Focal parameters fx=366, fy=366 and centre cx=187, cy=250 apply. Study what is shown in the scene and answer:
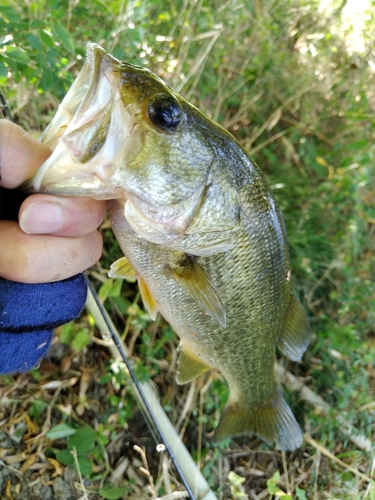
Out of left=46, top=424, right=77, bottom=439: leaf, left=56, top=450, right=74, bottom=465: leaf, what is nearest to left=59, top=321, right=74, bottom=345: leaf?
left=46, top=424, right=77, bottom=439: leaf

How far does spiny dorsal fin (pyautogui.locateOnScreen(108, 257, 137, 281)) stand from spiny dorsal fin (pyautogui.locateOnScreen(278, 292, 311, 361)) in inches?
28.8

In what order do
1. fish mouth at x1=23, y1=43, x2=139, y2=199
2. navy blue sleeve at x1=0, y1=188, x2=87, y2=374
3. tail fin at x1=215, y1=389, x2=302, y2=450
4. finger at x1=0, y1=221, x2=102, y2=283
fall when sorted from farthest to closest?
tail fin at x1=215, y1=389, x2=302, y2=450 → navy blue sleeve at x1=0, y1=188, x2=87, y2=374 → finger at x1=0, y1=221, x2=102, y2=283 → fish mouth at x1=23, y1=43, x2=139, y2=199

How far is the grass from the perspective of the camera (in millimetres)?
1936

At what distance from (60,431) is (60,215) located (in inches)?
58.3

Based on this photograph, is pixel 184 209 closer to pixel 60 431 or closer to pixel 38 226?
pixel 38 226

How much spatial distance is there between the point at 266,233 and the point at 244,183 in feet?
0.72

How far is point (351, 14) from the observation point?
135 inches

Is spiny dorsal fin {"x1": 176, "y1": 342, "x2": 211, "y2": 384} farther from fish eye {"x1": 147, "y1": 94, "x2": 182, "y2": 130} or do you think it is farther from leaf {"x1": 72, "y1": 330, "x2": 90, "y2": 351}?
fish eye {"x1": 147, "y1": 94, "x2": 182, "y2": 130}

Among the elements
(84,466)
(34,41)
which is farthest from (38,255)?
(84,466)

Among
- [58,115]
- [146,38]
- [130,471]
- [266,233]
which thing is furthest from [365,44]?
[130,471]

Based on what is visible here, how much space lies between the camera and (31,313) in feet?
3.54

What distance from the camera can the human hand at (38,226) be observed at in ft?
2.90

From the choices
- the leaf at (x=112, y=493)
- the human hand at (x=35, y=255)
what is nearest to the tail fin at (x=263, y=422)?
the leaf at (x=112, y=493)

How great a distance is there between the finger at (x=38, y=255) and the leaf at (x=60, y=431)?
4.10 feet
